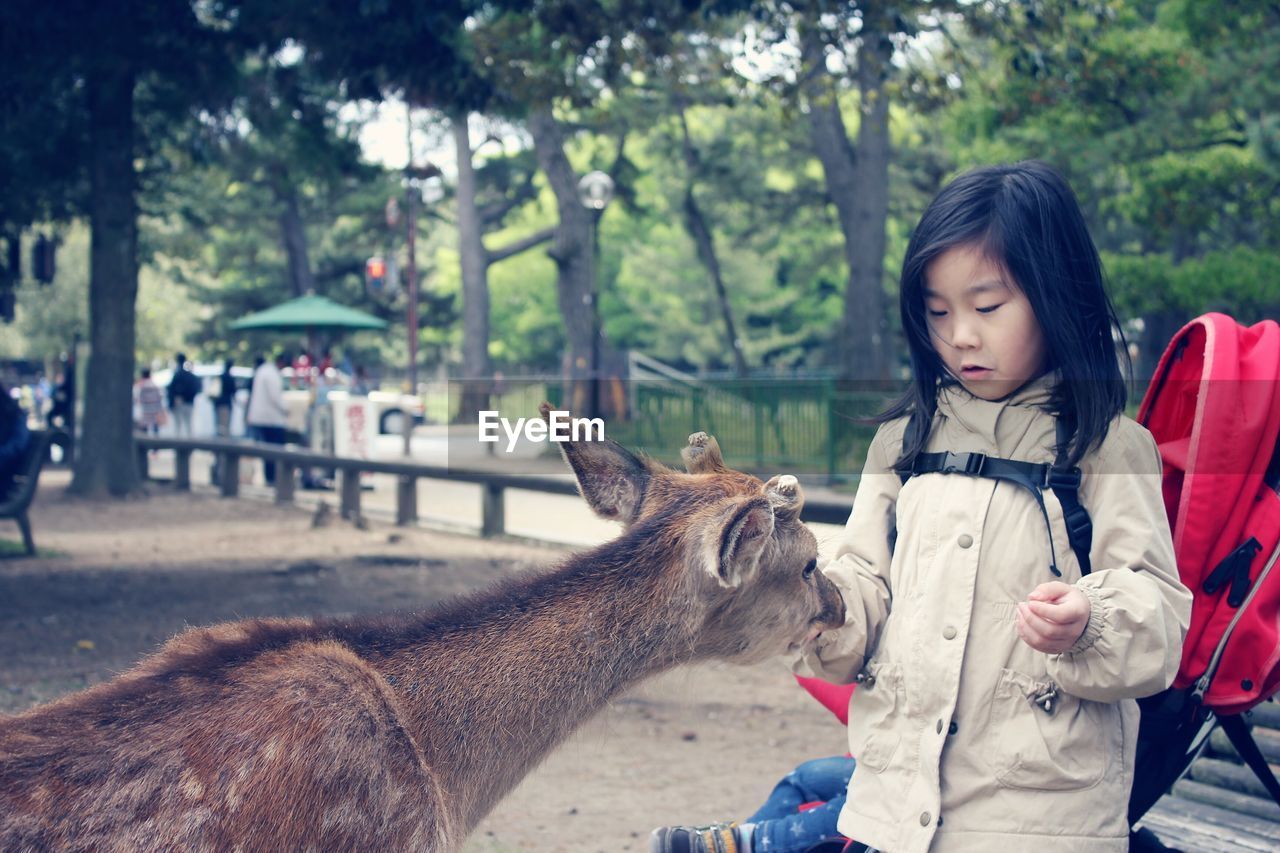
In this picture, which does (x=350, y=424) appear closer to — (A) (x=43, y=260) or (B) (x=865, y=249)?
(A) (x=43, y=260)

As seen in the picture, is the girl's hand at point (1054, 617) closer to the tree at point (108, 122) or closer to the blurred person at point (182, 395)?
the tree at point (108, 122)

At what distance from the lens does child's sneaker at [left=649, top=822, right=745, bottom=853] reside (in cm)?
333

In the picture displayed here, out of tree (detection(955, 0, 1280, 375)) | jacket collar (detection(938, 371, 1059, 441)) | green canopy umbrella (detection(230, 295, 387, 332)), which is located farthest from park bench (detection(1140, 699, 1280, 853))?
green canopy umbrella (detection(230, 295, 387, 332))

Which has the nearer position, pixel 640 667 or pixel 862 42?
pixel 640 667

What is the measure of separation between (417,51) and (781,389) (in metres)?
10.0

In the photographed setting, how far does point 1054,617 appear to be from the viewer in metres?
2.47

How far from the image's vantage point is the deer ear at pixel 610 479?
129 inches

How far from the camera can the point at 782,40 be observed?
1026cm

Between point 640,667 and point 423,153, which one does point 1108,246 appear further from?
point 640,667

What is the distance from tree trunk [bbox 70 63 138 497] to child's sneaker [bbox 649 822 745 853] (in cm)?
1415

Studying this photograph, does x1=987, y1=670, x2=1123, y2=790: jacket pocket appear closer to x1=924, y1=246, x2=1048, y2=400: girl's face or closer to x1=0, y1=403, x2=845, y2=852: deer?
x1=0, y1=403, x2=845, y2=852: deer

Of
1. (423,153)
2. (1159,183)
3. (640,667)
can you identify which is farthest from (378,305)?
(640,667)

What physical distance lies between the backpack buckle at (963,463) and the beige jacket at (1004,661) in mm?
18

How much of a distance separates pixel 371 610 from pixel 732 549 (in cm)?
651
